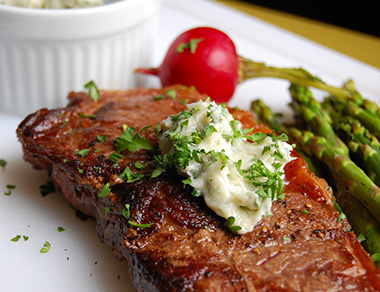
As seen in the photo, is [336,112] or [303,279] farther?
[336,112]

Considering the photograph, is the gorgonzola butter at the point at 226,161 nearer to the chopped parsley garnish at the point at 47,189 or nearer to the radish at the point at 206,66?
the chopped parsley garnish at the point at 47,189

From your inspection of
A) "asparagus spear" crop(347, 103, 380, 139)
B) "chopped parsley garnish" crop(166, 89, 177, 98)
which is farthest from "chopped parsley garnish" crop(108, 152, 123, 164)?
"asparagus spear" crop(347, 103, 380, 139)

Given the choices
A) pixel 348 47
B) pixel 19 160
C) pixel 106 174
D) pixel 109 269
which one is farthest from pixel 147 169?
pixel 348 47

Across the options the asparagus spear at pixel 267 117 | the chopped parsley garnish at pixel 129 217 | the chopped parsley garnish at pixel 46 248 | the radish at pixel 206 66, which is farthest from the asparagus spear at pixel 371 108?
the chopped parsley garnish at pixel 46 248

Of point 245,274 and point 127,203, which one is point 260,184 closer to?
point 245,274

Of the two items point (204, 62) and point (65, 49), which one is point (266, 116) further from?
point (65, 49)
